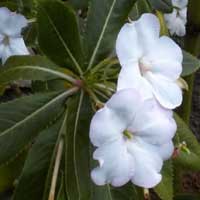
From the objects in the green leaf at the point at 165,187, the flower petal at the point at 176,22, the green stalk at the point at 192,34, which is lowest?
the flower petal at the point at 176,22

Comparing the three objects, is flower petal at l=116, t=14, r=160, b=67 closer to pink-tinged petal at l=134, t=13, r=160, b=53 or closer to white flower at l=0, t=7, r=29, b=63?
pink-tinged petal at l=134, t=13, r=160, b=53

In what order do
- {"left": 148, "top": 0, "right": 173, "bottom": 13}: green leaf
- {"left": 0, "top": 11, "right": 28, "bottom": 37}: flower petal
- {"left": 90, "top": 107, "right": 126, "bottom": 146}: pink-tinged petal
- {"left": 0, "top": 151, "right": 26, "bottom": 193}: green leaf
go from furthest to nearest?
{"left": 148, "top": 0, "right": 173, "bottom": 13}: green leaf
{"left": 0, "top": 151, "right": 26, "bottom": 193}: green leaf
{"left": 0, "top": 11, "right": 28, "bottom": 37}: flower petal
{"left": 90, "top": 107, "right": 126, "bottom": 146}: pink-tinged petal

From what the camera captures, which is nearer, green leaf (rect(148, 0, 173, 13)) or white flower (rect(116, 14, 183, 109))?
white flower (rect(116, 14, 183, 109))

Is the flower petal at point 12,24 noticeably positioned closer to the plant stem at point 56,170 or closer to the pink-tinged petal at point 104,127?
the plant stem at point 56,170

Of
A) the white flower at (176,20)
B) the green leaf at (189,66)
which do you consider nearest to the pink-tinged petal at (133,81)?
the green leaf at (189,66)

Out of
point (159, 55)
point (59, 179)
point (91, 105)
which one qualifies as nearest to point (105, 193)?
point (59, 179)

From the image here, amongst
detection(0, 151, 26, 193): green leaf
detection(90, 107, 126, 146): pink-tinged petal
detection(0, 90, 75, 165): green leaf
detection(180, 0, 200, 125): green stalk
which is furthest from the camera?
detection(180, 0, 200, 125): green stalk

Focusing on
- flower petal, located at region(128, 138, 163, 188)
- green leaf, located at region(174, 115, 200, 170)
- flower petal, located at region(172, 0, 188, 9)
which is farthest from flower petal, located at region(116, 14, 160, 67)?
flower petal, located at region(172, 0, 188, 9)
